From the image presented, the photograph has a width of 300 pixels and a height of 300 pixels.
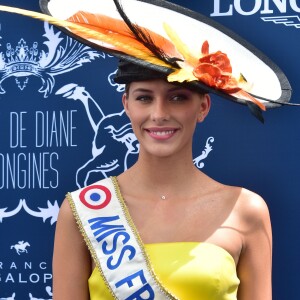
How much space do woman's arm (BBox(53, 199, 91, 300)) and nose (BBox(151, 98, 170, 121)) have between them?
358 mm

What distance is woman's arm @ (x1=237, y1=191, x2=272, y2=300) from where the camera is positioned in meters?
2.29

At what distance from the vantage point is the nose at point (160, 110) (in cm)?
218

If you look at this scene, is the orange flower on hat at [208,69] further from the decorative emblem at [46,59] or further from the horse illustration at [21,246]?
the horse illustration at [21,246]

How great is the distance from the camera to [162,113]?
85.9 inches

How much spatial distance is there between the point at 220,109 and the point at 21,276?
0.82 m

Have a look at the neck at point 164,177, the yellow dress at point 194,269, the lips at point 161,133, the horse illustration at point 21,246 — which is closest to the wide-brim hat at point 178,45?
the lips at point 161,133

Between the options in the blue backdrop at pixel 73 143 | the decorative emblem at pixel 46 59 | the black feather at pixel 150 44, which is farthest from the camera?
the decorative emblem at pixel 46 59

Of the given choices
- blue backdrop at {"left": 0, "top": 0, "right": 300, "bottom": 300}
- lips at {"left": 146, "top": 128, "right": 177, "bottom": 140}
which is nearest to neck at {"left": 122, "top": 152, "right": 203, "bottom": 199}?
lips at {"left": 146, "top": 128, "right": 177, "bottom": 140}

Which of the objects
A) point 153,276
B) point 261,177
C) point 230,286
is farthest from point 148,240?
point 261,177

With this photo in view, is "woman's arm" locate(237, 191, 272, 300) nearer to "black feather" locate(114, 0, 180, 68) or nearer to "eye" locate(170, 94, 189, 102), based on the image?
"eye" locate(170, 94, 189, 102)

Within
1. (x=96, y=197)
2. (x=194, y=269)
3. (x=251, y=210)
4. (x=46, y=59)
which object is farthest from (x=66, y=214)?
(x=46, y=59)

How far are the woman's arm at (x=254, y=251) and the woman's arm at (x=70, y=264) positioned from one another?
0.40m

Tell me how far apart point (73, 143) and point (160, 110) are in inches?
25.2

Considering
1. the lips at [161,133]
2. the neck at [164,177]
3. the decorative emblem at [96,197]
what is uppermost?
the lips at [161,133]
